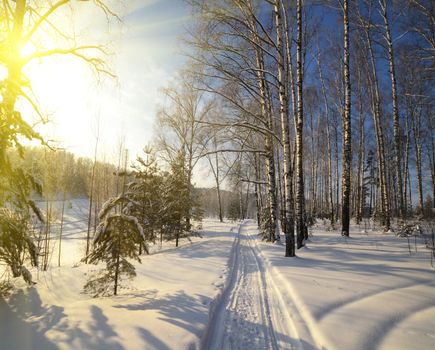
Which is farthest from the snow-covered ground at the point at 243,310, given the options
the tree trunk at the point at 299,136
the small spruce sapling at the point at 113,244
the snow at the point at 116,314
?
the tree trunk at the point at 299,136

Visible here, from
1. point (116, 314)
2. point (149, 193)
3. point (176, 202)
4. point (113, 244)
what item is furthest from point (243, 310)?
point (149, 193)

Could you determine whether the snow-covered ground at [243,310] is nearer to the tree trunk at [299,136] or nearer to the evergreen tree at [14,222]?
the evergreen tree at [14,222]

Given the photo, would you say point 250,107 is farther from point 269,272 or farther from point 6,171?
point 6,171

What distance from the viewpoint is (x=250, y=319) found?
403 cm

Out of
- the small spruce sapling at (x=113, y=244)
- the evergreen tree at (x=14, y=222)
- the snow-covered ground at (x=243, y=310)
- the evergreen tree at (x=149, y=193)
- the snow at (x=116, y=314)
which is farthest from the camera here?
the evergreen tree at (x=149, y=193)

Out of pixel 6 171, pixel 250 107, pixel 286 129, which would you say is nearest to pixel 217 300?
pixel 6 171

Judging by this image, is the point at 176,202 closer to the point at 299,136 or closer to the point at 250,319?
the point at 299,136

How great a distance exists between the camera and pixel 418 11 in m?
9.99

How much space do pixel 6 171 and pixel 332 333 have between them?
610 cm

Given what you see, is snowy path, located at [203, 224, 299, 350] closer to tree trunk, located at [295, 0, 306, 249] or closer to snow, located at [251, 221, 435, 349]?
snow, located at [251, 221, 435, 349]

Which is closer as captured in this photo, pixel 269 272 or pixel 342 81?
pixel 269 272

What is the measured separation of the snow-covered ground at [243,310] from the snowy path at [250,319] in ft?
0.05

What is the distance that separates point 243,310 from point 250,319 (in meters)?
0.38

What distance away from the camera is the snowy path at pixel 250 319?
3.30 m
